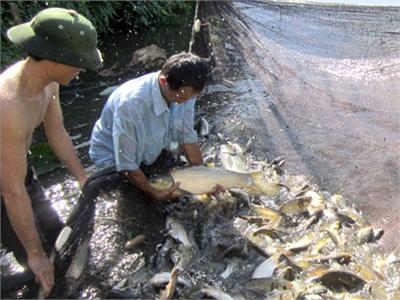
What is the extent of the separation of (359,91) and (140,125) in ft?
9.56

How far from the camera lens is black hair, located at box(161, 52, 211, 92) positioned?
12.7ft

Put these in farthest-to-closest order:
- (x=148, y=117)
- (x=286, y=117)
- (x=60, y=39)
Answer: (x=286, y=117)
(x=148, y=117)
(x=60, y=39)


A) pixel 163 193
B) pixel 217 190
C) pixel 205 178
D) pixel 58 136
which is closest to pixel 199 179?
pixel 205 178

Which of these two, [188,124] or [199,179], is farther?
[188,124]

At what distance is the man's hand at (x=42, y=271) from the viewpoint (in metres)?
3.21

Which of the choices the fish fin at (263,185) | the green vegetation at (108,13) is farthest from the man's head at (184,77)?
the green vegetation at (108,13)

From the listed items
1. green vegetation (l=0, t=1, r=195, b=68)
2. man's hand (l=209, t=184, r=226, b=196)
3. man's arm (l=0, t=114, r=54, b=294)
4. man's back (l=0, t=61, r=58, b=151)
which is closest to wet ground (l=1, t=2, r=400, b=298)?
man's hand (l=209, t=184, r=226, b=196)

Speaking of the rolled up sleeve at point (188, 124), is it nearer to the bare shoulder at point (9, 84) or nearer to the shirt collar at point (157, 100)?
the shirt collar at point (157, 100)

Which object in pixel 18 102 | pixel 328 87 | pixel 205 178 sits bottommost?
pixel 205 178

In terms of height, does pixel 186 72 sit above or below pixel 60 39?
below

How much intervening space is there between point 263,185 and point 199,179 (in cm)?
74

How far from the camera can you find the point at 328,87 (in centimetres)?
604

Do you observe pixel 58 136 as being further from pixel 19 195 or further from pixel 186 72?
pixel 186 72

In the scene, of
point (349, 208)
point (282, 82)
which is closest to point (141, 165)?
point (349, 208)
